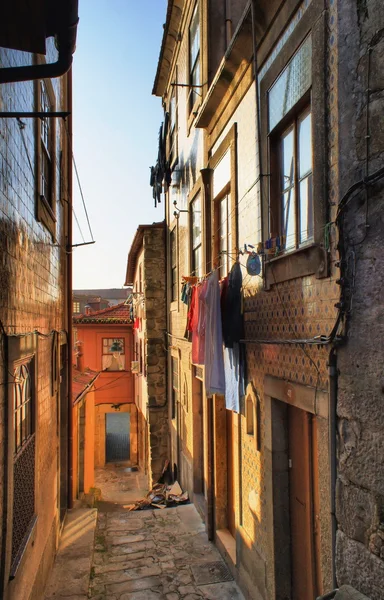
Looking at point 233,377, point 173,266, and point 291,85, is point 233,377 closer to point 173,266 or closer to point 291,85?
point 291,85

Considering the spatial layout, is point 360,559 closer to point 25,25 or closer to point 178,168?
point 25,25

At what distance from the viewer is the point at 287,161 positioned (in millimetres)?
5184

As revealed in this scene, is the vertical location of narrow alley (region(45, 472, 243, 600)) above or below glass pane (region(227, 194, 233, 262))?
below

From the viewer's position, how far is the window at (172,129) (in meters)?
13.4

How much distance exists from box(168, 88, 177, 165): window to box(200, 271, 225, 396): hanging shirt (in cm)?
737

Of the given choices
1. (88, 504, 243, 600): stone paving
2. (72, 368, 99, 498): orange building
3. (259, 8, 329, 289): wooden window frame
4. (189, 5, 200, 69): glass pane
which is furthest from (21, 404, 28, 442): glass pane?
(189, 5, 200, 69): glass pane

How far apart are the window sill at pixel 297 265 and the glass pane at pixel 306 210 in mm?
209

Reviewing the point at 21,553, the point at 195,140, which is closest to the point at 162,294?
the point at 195,140

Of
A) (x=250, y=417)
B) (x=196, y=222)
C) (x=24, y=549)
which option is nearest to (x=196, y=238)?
(x=196, y=222)

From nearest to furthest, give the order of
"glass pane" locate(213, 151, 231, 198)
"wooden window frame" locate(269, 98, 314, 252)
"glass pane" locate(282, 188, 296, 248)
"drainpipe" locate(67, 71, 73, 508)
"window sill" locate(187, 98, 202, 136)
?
1. "wooden window frame" locate(269, 98, 314, 252)
2. "glass pane" locate(282, 188, 296, 248)
3. "glass pane" locate(213, 151, 231, 198)
4. "window sill" locate(187, 98, 202, 136)
5. "drainpipe" locate(67, 71, 73, 508)

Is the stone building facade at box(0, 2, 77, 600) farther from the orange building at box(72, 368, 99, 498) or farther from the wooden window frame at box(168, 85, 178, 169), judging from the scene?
the orange building at box(72, 368, 99, 498)

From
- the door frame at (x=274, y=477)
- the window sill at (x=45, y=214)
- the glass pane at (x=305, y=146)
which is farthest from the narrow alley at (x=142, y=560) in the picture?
the glass pane at (x=305, y=146)

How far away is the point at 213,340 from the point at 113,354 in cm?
1914

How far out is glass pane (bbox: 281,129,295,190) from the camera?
16.5ft
